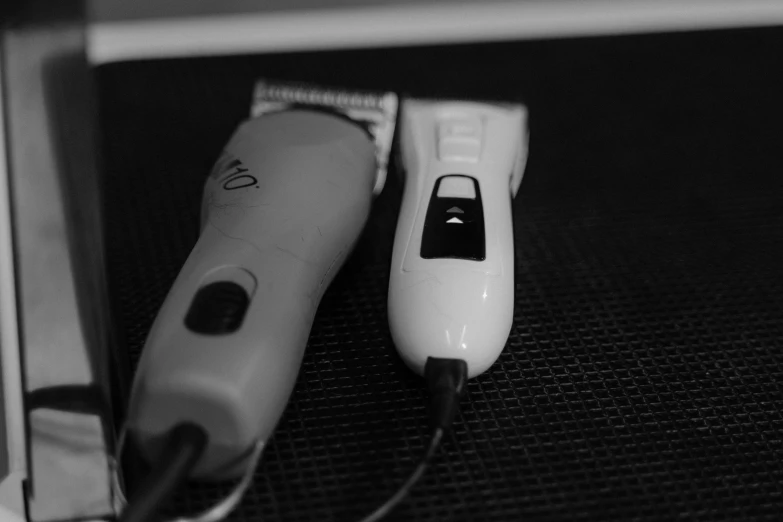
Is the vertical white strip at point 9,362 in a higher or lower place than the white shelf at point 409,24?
lower

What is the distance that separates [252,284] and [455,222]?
11cm

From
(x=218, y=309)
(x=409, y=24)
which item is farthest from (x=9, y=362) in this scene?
(x=409, y=24)

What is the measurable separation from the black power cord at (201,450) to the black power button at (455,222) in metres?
0.06

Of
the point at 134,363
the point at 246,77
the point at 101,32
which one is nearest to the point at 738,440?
the point at 134,363

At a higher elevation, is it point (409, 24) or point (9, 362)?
point (409, 24)

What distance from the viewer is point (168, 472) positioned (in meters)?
0.33

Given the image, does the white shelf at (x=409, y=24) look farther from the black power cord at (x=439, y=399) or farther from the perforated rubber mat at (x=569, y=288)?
the black power cord at (x=439, y=399)

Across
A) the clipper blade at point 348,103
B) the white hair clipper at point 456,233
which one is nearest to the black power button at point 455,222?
the white hair clipper at point 456,233

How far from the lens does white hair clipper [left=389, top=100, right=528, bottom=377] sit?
39cm

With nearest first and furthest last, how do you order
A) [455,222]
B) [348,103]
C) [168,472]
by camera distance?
[168,472], [455,222], [348,103]

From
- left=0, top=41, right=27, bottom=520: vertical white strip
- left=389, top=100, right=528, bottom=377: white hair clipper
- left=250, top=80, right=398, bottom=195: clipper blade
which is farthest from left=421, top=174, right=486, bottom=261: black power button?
left=0, top=41, right=27, bottom=520: vertical white strip

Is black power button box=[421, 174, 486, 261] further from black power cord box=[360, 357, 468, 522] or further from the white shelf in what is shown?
the white shelf

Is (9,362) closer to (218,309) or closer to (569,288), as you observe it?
(218,309)

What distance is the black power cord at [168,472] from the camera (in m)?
0.32
